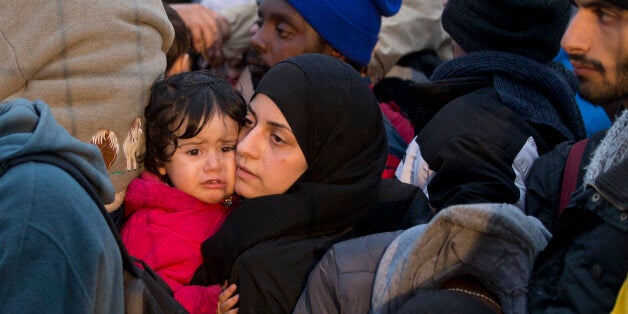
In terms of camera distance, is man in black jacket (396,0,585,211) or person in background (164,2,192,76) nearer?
man in black jacket (396,0,585,211)

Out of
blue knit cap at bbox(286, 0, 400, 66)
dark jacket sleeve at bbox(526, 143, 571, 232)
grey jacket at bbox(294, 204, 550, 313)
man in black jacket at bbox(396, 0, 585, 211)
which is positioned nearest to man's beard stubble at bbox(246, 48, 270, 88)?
blue knit cap at bbox(286, 0, 400, 66)

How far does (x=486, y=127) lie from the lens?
10.5 ft

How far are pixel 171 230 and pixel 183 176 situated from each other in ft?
0.76

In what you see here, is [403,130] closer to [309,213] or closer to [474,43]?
[474,43]

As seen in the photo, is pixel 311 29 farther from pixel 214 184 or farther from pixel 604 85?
pixel 604 85

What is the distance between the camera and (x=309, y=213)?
111 inches

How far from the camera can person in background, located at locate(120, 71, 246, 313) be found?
2869mm

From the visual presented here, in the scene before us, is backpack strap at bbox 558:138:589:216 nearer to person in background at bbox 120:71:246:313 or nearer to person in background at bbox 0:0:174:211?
person in background at bbox 120:71:246:313

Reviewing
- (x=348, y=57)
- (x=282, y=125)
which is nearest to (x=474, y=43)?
(x=348, y=57)

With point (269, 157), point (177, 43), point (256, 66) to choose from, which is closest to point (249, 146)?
point (269, 157)

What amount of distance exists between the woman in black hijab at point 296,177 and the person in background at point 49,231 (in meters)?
0.74

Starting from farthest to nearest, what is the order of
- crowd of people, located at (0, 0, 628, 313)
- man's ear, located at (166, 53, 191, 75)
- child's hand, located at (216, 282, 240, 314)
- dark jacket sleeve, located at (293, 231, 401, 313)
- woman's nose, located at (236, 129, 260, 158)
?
man's ear, located at (166, 53, 191, 75) → woman's nose, located at (236, 129, 260, 158) → child's hand, located at (216, 282, 240, 314) → dark jacket sleeve, located at (293, 231, 401, 313) → crowd of people, located at (0, 0, 628, 313)

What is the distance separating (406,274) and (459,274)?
15 centimetres

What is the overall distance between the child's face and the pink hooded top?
48 millimetres
